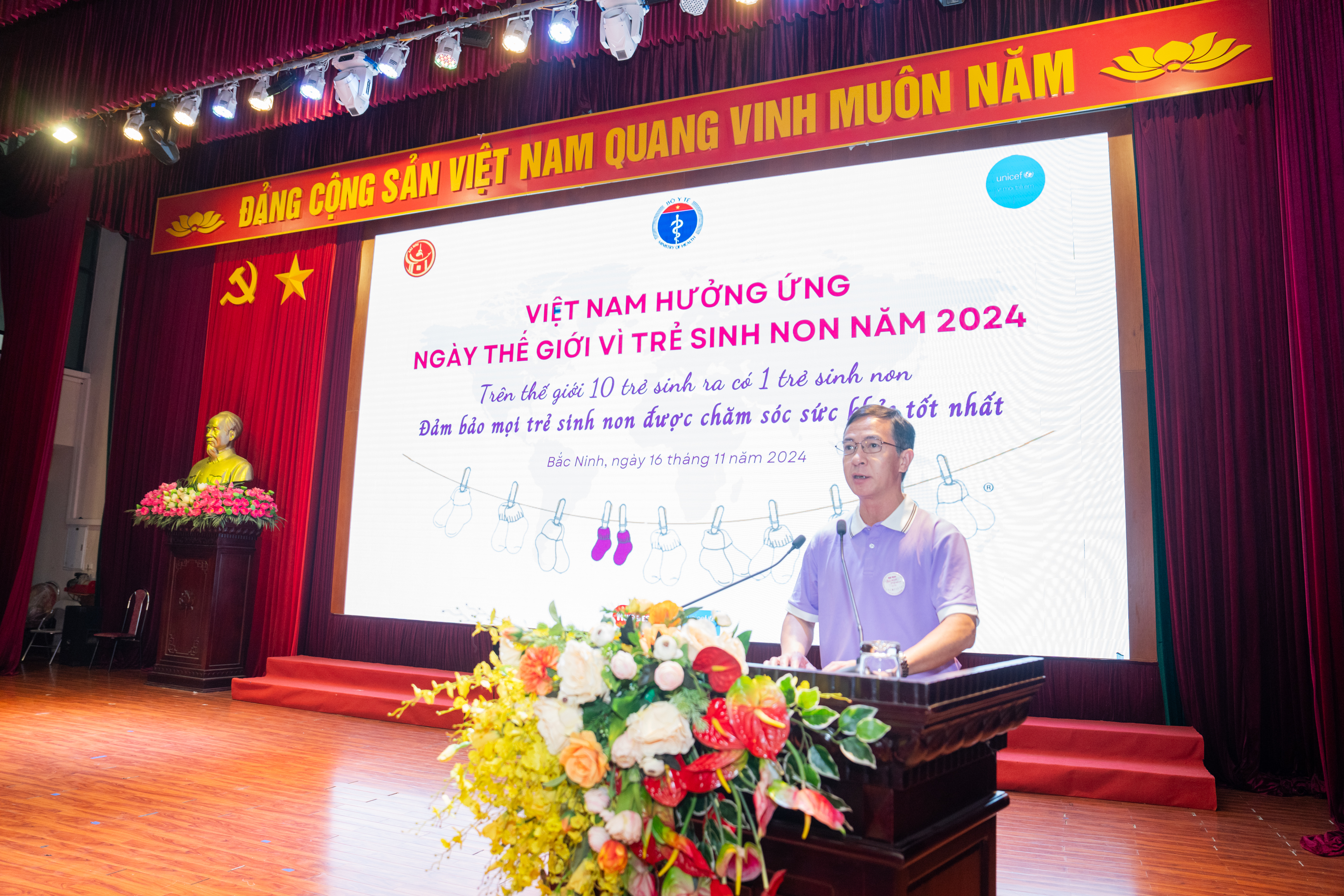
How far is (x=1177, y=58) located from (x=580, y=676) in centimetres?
474

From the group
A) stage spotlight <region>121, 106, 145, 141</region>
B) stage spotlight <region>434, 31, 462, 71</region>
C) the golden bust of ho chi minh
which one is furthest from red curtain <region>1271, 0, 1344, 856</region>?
stage spotlight <region>121, 106, 145, 141</region>

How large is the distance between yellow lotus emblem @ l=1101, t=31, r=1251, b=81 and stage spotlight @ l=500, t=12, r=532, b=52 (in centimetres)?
312

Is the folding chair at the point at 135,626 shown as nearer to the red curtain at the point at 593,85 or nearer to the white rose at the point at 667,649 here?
the red curtain at the point at 593,85

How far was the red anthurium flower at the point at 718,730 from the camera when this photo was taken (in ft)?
3.46

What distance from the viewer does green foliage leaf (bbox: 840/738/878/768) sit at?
107 centimetres

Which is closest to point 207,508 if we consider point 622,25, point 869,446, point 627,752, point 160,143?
point 160,143

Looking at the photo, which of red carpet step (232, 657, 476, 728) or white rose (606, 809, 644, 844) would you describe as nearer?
white rose (606, 809, 644, 844)

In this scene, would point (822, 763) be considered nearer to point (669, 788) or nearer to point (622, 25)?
point (669, 788)

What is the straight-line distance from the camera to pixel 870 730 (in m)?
1.09

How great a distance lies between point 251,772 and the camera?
3.88 m

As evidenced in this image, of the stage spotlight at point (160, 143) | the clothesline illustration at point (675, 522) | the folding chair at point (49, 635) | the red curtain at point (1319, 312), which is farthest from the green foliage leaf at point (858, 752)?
the folding chair at point (49, 635)

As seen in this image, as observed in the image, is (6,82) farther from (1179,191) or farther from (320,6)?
(1179,191)

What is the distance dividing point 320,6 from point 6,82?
2.69m

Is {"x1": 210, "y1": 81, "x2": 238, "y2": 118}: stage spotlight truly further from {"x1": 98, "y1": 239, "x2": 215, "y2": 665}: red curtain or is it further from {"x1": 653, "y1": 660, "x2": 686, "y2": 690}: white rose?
{"x1": 653, "y1": 660, "x2": 686, "y2": 690}: white rose
